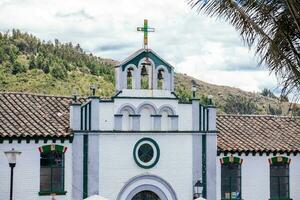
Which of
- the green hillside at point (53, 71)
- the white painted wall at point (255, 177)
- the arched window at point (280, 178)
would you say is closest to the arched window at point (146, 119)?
the white painted wall at point (255, 177)

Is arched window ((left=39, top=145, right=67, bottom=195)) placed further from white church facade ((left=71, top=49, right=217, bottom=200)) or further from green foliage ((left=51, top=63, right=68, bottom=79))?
green foliage ((left=51, top=63, right=68, bottom=79))

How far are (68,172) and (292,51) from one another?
1325cm

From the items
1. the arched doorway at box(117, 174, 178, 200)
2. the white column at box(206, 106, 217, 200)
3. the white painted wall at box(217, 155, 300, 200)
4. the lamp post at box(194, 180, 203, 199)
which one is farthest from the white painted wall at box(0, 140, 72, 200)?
the white painted wall at box(217, 155, 300, 200)

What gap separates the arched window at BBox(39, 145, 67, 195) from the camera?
2520 cm

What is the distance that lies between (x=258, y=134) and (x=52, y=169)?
8724 mm

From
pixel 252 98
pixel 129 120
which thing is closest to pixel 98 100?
pixel 129 120

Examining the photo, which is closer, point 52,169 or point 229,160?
point 52,169

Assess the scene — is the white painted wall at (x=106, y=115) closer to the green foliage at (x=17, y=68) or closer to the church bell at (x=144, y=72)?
the church bell at (x=144, y=72)

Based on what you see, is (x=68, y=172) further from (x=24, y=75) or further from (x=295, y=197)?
(x=24, y=75)

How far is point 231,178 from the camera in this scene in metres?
28.4

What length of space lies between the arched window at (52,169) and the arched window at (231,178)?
6.24 m

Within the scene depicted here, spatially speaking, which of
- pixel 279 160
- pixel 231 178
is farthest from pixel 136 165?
pixel 279 160

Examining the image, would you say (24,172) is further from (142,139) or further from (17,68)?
(17,68)

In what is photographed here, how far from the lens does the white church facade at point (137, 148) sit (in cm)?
2517
